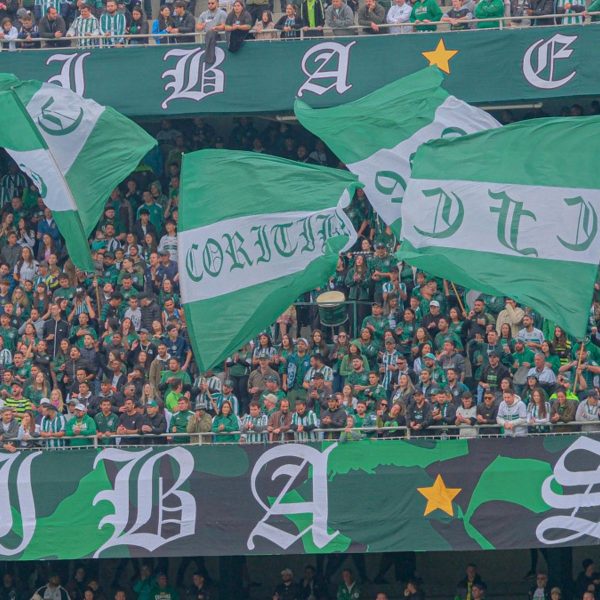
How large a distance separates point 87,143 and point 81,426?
148 inches

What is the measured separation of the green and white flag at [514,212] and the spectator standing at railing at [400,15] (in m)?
6.89

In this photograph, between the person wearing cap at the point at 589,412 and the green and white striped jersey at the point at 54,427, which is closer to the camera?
the person wearing cap at the point at 589,412

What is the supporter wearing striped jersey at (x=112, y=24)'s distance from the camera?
3148 centimetres

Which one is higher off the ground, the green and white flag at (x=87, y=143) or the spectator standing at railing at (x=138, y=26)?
the spectator standing at railing at (x=138, y=26)

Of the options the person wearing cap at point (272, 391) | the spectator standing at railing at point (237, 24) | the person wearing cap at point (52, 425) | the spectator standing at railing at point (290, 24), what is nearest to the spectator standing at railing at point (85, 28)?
the spectator standing at railing at point (237, 24)

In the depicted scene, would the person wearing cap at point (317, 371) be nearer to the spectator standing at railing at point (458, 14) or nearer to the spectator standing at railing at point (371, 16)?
the spectator standing at railing at point (371, 16)

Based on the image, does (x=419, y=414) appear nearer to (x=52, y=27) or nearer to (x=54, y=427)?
(x=54, y=427)

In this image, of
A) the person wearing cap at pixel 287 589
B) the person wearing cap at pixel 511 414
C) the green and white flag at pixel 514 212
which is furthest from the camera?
the person wearing cap at pixel 287 589

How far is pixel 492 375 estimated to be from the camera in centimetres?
2564

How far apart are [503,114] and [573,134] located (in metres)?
8.20

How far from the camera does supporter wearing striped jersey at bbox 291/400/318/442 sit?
25.3 m

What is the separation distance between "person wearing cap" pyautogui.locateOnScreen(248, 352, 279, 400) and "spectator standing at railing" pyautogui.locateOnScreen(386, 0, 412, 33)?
6.10m

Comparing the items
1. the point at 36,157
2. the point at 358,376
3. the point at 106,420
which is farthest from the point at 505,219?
the point at 36,157

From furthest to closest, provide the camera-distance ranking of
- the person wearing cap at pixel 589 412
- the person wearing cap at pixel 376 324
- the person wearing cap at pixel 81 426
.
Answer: the person wearing cap at pixel 376 324, the person wearing cap at pixel 81 426, the person wearing cap at pixel 589 412
